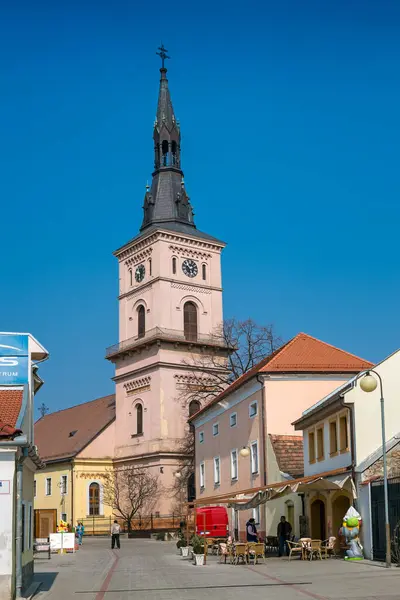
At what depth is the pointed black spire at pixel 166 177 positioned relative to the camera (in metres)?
74.5

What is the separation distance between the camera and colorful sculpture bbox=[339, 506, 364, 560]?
26.9 meters

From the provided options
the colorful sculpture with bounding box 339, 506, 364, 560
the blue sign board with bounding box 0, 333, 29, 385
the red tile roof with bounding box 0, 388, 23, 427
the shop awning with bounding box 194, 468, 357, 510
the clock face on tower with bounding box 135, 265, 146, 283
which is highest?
the clock face on tower with bounding box 135, 265, 146, 283

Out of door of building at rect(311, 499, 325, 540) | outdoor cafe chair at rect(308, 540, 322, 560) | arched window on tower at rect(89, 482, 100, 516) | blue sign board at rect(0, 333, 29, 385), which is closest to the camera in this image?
blue sign board at rect(0, 333, 29, 385)

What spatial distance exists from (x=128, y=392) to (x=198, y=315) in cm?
836

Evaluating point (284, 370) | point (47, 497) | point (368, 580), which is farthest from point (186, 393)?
point (368, 580)

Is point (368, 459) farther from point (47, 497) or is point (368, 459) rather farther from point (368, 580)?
point (47, 497)

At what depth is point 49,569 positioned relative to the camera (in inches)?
1167

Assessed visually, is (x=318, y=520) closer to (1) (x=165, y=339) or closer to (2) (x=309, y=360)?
(2) (x=309, y=360)

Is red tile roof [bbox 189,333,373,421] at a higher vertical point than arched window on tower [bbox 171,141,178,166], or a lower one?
lower

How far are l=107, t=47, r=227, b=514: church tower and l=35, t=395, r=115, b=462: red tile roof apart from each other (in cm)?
314

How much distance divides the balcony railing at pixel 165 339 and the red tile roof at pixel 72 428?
6346mm

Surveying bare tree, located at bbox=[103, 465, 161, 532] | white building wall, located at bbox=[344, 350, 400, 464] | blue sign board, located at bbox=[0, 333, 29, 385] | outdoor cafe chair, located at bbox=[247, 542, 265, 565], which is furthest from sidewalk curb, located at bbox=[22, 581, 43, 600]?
bare tree, located at bbox=[103, 465, 161, 532]

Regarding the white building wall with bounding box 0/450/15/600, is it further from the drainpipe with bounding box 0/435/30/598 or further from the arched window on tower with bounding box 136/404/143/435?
the arched window on tower with bounding box 136/404/143/435

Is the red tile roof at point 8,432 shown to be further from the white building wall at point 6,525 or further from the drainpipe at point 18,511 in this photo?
the white building wall at point 6,525
